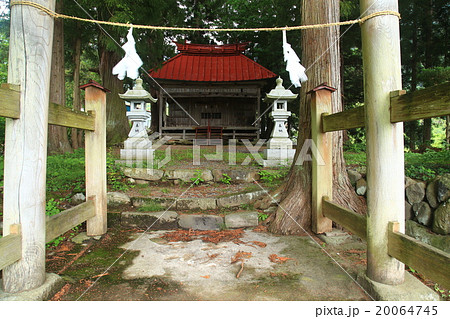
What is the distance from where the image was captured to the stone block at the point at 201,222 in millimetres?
3836

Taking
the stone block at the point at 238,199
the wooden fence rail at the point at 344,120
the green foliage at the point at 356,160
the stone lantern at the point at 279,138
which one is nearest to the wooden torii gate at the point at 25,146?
the stone block at the point at 238,199

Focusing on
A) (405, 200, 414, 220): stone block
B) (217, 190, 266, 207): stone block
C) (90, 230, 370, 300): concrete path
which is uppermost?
(217, 190, 266, 207): stone block

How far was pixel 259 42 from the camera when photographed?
577 inches

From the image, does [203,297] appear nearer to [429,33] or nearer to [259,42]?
[429,33]

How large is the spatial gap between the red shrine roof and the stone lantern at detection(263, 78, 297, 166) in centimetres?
557

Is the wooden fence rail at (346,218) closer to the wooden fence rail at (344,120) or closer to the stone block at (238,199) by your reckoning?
the wooden fence rail at (344,120)

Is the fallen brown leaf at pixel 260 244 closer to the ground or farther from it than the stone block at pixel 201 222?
closer to the ground

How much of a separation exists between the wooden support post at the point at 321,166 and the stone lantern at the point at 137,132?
4031mm

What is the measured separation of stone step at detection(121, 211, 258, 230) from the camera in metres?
3.84

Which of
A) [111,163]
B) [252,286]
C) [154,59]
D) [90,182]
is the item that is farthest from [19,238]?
[154,59]

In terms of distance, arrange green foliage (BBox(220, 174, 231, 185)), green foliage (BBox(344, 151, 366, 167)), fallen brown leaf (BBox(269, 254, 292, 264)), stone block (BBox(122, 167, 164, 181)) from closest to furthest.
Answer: fallen brown leaf (BBox(269, 254, 292, 264)) → stone block (BBox(122, 167, 164, 181)) → green foliage (BBox(220, 174, 231, 185)) → green foliage (BBox(344, 151, 366, 167))

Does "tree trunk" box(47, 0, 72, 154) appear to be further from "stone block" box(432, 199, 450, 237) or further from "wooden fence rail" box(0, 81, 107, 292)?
"stone block" box(432, 199, 450, 237)

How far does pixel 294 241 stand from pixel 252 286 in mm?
1233

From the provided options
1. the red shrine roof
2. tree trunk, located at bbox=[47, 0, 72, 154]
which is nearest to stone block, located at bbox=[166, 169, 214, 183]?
tree trunk, located at bbox=[47, 0, 72, 154]
